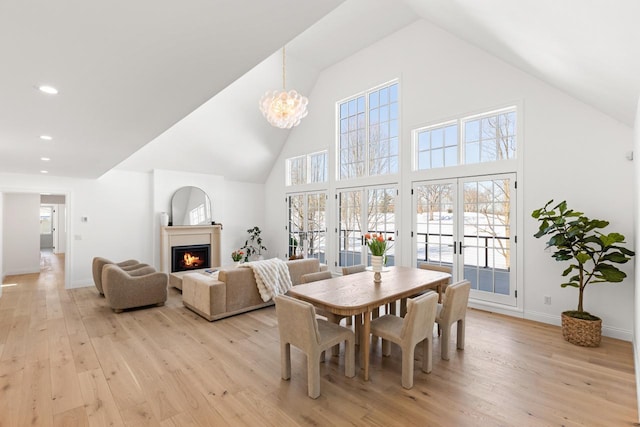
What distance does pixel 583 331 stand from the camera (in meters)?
3.25

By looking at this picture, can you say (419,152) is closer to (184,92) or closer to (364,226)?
(364,226)

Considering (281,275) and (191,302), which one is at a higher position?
(281,275)

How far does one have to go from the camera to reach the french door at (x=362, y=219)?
5.77 metres

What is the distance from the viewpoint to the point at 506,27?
9.46 feet

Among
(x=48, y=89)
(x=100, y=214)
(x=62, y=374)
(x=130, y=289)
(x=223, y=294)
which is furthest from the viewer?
(x=100, y=214)

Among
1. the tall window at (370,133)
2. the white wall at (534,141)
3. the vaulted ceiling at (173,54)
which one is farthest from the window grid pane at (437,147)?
the vaulted ceiling at (173,54)

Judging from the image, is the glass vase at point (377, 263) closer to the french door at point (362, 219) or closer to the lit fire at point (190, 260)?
the french door at point (362, 219)

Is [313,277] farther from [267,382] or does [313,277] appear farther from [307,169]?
[307,169]

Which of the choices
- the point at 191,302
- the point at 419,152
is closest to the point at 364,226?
the point at 419,152

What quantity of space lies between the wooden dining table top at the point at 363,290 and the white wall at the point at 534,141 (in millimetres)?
1653

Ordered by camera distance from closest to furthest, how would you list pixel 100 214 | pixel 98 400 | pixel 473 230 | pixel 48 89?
pixel 48 89
pixel 98 400
pixel 473 230
pixel 100 214

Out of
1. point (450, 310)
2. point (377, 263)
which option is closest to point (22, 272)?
point (377, 263)

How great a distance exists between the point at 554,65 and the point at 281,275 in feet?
14.0

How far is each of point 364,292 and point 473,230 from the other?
2725 millimetres
